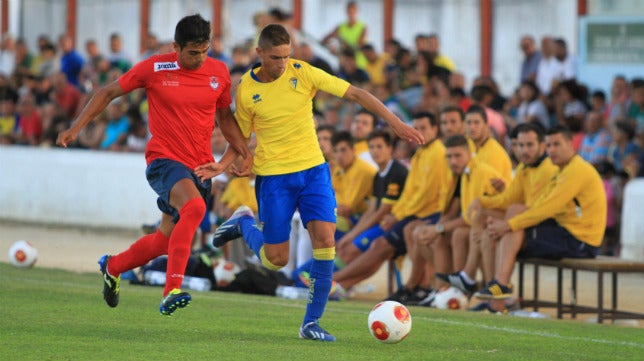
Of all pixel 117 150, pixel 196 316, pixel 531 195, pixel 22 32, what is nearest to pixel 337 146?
pixel 531 195

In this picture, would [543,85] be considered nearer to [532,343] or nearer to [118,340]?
[532,343]

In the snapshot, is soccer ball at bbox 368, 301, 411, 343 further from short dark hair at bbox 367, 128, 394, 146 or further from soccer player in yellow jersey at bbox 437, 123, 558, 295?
short dark hair at bbox 367, 128, 394, 146

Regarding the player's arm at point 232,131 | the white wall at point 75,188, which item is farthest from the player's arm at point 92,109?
the white wall at point 75,188

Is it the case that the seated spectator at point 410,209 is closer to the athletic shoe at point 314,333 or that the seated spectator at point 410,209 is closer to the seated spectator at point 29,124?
the athletic shoe at point 314,333

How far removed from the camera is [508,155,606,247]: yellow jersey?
1380 centimetres

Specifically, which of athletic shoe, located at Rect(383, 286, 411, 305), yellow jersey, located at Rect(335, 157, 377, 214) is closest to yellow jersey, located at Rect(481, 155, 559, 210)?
athletic shoe, located at Rect(383, 286, 411, 305)

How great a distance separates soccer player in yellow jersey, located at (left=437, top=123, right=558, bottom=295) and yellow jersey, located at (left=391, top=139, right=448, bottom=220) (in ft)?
2.70

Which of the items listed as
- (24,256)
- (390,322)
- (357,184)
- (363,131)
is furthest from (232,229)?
(363,131)

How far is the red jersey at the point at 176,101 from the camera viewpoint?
1077 cm

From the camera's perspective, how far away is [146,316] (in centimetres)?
1151

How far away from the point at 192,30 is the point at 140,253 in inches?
70.0

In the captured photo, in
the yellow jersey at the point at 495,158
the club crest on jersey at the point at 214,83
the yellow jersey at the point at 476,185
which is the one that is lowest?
the yellow jersey at the point at 476,185

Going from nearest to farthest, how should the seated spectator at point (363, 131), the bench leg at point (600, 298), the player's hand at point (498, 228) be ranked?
1. the bench leg at point (600, 298)
2. the player's hand at point (498, 228)
3. the seated spectator at point (363, 131)

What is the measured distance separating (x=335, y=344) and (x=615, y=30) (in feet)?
38.1
